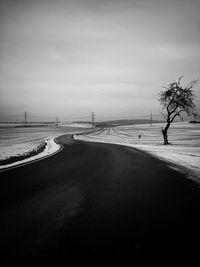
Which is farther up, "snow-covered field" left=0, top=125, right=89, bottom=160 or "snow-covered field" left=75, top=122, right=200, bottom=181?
"snow-covered field" left=0, top=125, right=89, bottom=160

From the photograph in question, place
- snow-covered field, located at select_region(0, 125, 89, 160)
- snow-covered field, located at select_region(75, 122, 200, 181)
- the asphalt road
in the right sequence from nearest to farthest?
the asphalt road < snow-covered field, located at select_region(75, 122, 200, 181) < snow-covered field, located at select_region(0, 125, 89, 160)

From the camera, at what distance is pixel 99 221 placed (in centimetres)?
382

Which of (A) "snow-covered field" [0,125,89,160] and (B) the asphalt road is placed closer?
(B) the asphalt road

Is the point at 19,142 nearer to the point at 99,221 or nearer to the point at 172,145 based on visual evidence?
the point at 172,145

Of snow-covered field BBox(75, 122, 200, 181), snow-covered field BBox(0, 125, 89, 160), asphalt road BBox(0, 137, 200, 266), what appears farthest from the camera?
snow-covered field BBox(0, 125, 89, 160)

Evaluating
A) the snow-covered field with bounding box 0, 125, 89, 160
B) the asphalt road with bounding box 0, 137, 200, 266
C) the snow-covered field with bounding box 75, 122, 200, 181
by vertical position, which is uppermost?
the asphalt road with bounding box 0, 137, 200, 266

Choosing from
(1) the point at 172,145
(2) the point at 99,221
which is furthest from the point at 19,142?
(2) the point at 99,221

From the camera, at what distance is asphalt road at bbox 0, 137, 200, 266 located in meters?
2.82

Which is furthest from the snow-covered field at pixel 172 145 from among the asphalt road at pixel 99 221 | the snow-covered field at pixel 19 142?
the snow-covered field at pixel 19 142

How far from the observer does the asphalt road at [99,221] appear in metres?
2.82

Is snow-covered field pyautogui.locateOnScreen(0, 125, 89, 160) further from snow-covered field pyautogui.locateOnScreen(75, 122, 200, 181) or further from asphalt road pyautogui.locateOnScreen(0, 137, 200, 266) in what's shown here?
snow-covered field pyautogui.locateOnScreen(75, 122, 200, 181)

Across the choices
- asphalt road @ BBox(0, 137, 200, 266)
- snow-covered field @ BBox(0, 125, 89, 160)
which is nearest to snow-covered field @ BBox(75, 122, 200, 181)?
asphalt road @ BBox(0, 137, 200, 266)

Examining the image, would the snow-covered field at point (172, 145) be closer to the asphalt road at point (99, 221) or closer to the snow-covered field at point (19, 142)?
the asphalt road at point (99, 221)

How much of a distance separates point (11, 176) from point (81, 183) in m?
3.30
